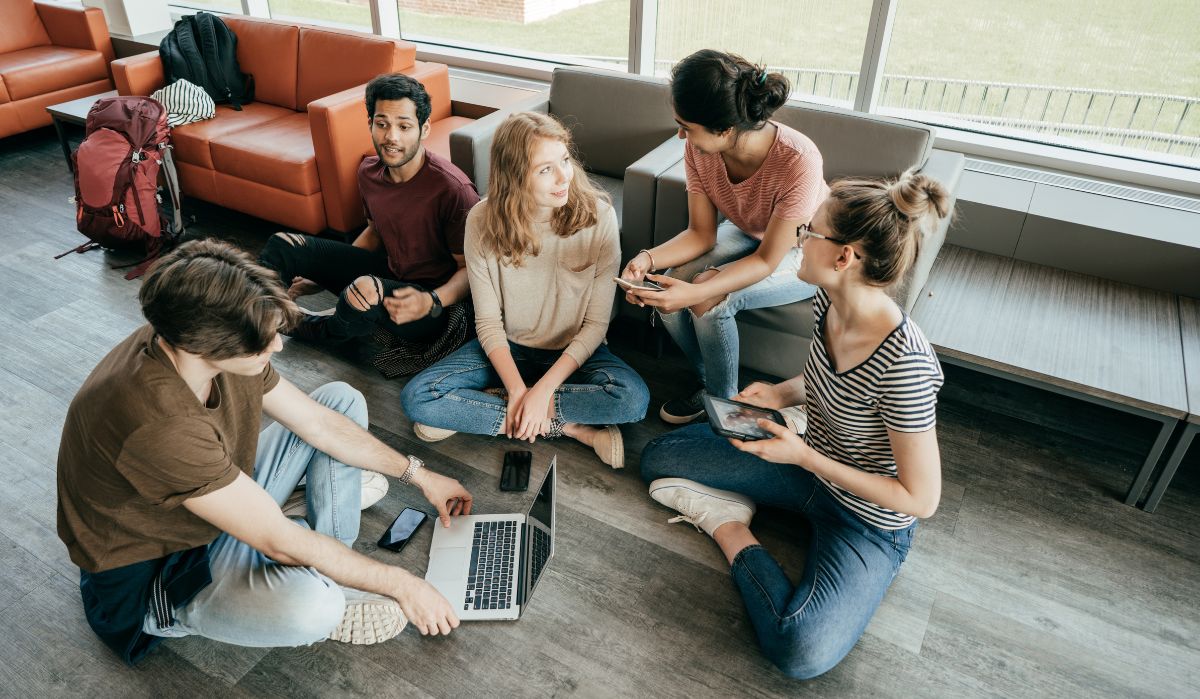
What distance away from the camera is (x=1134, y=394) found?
1.99 meters

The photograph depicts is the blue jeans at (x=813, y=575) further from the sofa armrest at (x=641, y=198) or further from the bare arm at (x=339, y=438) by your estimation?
the sofa armrest at (x=641, y=198)

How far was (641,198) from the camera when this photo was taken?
2465 millimetres

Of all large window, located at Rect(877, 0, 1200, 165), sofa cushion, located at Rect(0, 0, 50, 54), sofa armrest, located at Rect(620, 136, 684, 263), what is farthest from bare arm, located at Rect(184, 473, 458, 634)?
sofa cushion, located at Rect(0, 0, 50, 54)

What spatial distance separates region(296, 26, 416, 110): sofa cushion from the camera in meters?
3.48

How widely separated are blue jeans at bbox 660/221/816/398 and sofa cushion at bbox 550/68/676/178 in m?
0.76

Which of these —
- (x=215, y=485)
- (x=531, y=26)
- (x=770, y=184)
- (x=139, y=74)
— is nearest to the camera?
(x=215, y=485)

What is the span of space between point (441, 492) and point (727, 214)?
1.17m

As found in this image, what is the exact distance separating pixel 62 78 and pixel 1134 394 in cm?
536

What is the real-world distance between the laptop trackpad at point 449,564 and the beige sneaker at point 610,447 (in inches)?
19.9

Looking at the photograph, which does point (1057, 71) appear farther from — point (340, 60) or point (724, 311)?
point (340, 60)

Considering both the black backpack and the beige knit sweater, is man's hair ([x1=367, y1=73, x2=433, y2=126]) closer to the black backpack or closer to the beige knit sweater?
the beige knit sweater

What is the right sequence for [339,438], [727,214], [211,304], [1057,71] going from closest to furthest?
1. [211,304]
2. [339,438]
3. [727,214]
4. [1057,71]

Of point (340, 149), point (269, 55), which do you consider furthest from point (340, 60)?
point (340, 149)

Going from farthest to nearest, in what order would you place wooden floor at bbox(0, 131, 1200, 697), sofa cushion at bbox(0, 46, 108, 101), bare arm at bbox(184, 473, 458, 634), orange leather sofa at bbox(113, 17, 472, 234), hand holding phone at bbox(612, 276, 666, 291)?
1. sofa cushion at bbox(0, 46, 108, 101)
2. orange leather sofa at bbox(113, 17, 472, 234)
3. hand holding phone at bbox(612, 276, 666, 291)
4. wooden floor at bbox(0, 131, 1200, 697)
5. bare arm at bbox(184, 473, 458, 634)
